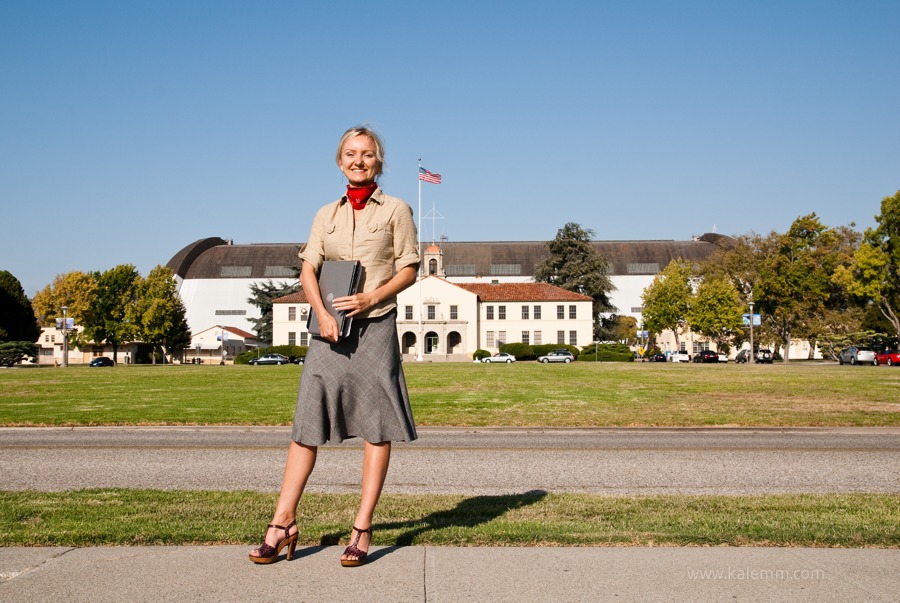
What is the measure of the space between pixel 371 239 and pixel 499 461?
17.6ft

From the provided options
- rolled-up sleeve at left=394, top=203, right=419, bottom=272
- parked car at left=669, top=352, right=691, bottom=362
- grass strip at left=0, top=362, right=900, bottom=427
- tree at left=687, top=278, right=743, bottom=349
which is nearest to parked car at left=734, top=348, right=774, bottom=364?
tree at left=687, top=278, right=743, bottom=349

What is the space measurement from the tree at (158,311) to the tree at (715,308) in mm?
52556

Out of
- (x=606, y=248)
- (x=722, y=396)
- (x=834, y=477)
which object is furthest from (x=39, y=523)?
(x=606, y=248)

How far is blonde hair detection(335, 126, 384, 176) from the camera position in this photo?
4.77 meters

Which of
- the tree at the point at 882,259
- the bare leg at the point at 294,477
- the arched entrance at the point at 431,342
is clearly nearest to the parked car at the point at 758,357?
the tree at the point at 882,259

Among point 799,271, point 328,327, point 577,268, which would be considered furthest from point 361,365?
point 577,268

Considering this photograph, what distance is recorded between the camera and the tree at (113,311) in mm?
86500

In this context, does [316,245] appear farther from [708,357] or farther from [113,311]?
[113,311]

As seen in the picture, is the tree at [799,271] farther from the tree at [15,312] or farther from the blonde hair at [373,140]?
the blonde hair at [373,140]

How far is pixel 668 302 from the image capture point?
265ft

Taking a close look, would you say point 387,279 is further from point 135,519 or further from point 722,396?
point 722,396

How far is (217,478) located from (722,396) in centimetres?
1733

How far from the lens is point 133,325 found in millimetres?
86500

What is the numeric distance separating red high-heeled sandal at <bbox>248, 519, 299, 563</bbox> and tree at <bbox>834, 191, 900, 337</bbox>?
191 ft
